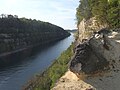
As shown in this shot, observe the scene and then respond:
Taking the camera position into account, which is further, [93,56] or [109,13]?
[109,13]

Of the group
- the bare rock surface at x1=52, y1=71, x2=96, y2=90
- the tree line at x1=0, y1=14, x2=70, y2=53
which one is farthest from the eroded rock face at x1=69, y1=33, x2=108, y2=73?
the tree line at x1=0, y1=14, x2=70, y2=53

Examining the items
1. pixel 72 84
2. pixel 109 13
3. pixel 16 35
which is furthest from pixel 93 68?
pixel 16 35

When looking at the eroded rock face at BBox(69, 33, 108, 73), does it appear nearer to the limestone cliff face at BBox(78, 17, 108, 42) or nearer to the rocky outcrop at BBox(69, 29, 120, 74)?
the rocky outcrop at BBox(69, 29, 120, 74)

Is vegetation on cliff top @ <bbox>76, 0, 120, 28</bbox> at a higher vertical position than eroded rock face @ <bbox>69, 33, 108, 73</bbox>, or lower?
higher

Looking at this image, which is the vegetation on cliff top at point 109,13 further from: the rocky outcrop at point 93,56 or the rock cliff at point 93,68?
the rock cliff at point 93,68

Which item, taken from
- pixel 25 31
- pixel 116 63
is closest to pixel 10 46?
pixel 25 31

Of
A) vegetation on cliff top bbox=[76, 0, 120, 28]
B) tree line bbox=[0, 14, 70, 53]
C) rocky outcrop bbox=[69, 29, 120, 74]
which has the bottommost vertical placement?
tree line bbox=[0, 14, 70, 53]

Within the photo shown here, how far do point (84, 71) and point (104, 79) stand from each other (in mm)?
1552

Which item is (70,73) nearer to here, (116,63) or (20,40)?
(116,63)

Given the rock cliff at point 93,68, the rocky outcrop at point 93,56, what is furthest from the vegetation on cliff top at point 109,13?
the rock cliff at point 93,68

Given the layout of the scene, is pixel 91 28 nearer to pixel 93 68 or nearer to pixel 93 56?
pixel 93 56

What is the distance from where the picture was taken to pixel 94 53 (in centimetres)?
2202

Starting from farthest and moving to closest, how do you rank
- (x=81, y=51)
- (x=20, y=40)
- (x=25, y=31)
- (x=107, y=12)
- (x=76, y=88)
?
(x=25, y=31) → (x=20, y=40) → (x=107, y=12) → (x=81, y=51) → (x=76, y=88)

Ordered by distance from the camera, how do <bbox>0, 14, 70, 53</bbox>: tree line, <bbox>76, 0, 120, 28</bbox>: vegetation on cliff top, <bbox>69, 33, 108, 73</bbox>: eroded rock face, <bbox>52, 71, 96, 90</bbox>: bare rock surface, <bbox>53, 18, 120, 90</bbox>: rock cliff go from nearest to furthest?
<bbox>52, 71, 96, 90</bbox>: bare rock surface
<bbox>53, 18, 120, 90</bbox>: rock cliff
<bbox>69, 33, 108, 73</bbox>: eroded rock face
<bbox>76, 0, 120, 28</bbox>: vegetation on cliff top
<bbox>0, 14, 70, 53</bbox>: tree line
